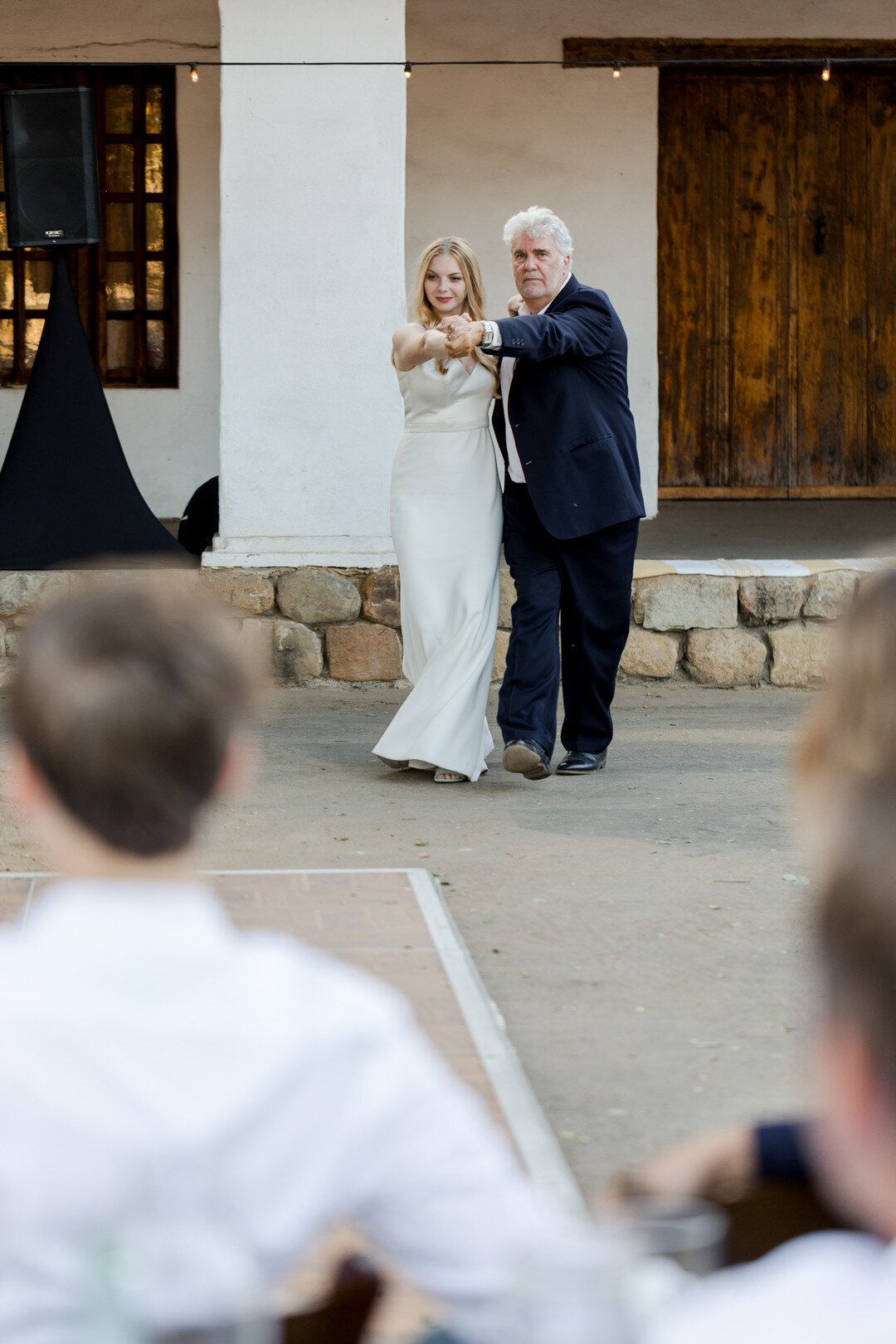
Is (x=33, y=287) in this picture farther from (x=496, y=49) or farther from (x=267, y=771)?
(x=267, y=771)

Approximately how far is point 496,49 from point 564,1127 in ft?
25.8

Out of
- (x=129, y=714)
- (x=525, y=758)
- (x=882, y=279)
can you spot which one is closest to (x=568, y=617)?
(x=525, y=758)

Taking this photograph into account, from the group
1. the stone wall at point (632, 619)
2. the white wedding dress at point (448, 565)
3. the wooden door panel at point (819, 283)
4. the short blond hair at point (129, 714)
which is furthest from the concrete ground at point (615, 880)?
the wooden door panel at point (819, 283)

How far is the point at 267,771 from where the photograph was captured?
5695 mm

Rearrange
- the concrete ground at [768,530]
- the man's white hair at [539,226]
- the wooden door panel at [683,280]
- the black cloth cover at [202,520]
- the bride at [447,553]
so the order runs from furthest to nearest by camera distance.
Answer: the wooden door panel at [683,280] < the concrete ground at [768,530] < the black cloth cover at [202,520] < the bride at [447,553] < the man's white hair at [539,226]

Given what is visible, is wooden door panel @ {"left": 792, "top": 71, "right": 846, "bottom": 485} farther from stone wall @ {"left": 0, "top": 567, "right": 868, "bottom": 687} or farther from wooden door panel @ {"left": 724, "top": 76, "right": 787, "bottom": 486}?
stone wall @ {"left": 0, "top": 567, "right": 868, "bottom": 687}

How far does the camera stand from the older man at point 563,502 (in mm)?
5438

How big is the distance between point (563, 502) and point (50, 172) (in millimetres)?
3562

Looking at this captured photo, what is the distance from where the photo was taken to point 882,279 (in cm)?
1000

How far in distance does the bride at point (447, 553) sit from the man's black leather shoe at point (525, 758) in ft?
0.59

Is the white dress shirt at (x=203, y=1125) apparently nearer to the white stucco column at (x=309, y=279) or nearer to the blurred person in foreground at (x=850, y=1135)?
the blurred person in foreground at (x=850, y=1135)

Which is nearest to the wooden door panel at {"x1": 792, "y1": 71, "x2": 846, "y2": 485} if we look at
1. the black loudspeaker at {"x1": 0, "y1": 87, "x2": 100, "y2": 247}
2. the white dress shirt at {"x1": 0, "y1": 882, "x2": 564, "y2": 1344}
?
the black loudspeaker at {"x1": 0, "y1": 87, "x2": 100, "y2": 247}

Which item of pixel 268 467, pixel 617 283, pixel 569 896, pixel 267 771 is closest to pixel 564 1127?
pixel 569 896

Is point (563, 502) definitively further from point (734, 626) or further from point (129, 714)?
point (129, 714)
